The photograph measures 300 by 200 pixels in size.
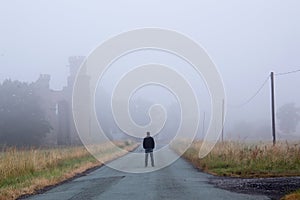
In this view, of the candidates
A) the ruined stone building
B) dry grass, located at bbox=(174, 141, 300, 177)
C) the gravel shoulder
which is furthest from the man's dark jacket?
the ruined stone building

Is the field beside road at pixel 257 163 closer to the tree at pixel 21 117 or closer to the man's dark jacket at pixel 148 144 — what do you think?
the man's dark jacket at pixel 148 144

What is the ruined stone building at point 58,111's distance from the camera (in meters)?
75.7

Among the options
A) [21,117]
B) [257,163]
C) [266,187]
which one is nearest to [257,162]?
[257,163]

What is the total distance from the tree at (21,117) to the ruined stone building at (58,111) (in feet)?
8.09

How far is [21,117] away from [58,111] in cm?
655

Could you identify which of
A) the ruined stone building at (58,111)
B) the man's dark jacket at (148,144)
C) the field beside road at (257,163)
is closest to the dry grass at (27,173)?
the man's dark jacket at (148,144)

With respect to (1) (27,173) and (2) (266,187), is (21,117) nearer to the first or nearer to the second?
(1) (27,173)

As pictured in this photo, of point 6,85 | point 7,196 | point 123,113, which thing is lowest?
point 7,196

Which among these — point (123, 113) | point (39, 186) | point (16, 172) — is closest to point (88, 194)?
point (39, 186)

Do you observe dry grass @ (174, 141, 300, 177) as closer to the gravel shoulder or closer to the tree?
the gravel shoulder

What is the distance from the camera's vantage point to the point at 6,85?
8219 cm

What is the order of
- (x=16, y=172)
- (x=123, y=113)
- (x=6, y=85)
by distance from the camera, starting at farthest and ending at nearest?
(x=6, y=85) → (x=123, y=113) → (x=16, y=172)

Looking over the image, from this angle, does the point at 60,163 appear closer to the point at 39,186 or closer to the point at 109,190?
the point at 39,186

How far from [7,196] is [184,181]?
664cm
